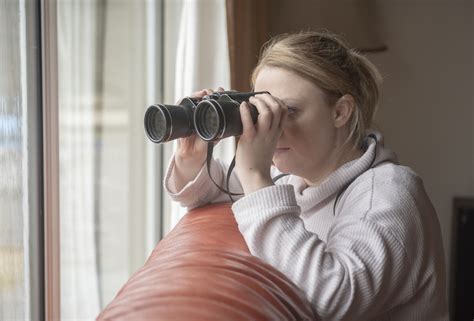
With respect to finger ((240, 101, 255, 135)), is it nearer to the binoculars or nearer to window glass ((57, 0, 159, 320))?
the binoculars

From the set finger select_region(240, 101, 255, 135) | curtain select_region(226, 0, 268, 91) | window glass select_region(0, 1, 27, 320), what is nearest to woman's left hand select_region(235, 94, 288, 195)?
finger select_region(240, 101, 255, 135)

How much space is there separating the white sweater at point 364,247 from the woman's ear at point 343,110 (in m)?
0.14

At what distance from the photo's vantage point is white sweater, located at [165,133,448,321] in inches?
33.4

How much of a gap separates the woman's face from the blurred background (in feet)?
2.24

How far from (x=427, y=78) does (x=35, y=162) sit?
75.5 inches

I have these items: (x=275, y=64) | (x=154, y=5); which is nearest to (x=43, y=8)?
(x=275, y=64)

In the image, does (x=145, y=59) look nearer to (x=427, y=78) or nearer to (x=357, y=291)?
(x=427, y=78)

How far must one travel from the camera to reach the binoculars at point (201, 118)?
3.24 feet

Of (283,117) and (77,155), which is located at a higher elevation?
(283,117)

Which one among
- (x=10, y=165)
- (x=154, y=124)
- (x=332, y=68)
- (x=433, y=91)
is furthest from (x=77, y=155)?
(x=433, y=91)

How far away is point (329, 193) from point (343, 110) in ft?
0.59

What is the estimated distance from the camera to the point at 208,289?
0.67 meters

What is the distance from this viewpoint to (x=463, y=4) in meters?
2.65

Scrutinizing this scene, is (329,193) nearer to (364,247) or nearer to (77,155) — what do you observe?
(364,247)
